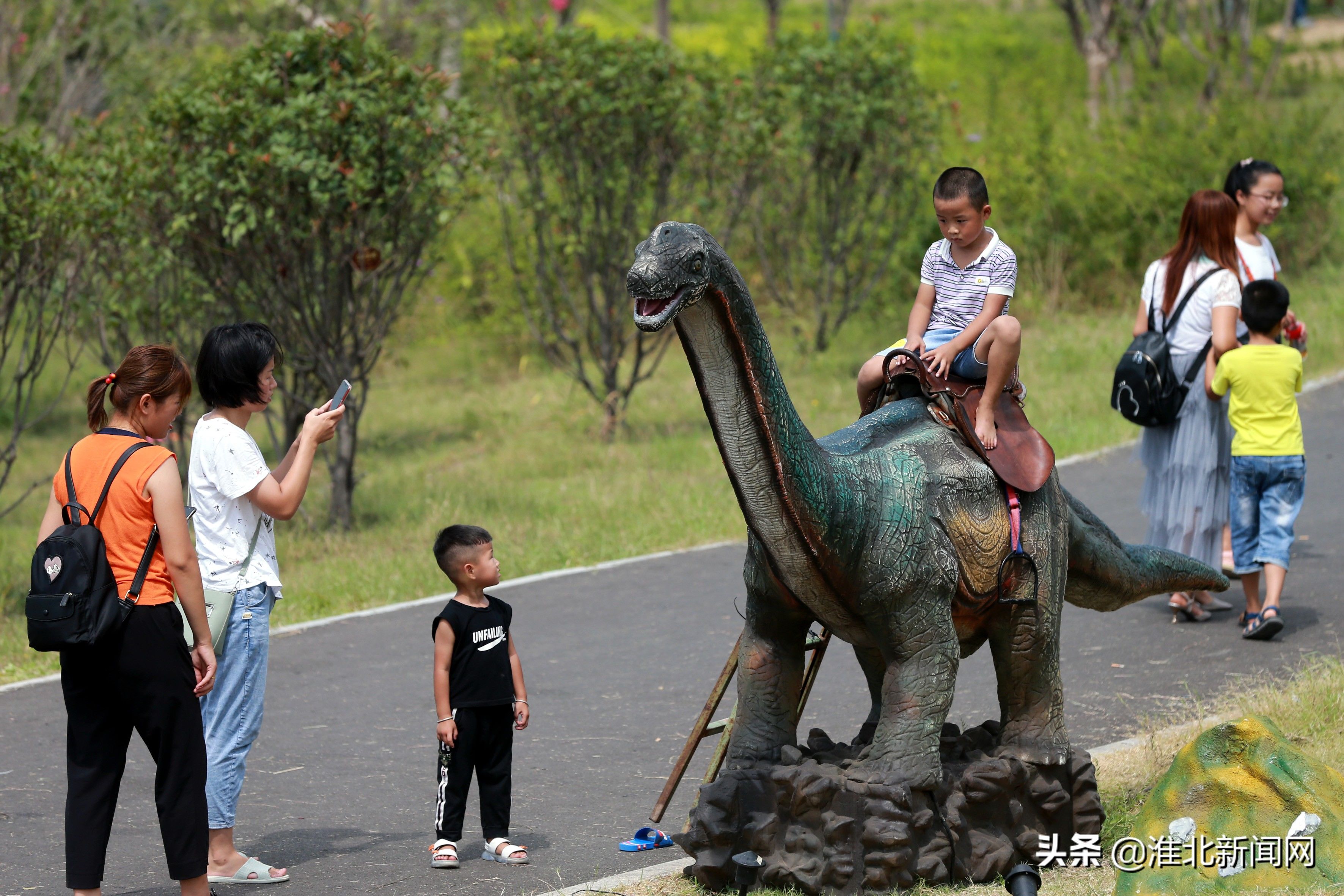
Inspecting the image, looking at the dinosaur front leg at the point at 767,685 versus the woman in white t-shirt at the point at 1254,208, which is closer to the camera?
the dinosaur front leg at the point at 767,685

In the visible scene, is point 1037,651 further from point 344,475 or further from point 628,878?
point 344,475

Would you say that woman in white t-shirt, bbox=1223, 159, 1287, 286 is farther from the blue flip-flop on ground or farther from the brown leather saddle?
the blue flip-flop on ground

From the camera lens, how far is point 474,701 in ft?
16.9

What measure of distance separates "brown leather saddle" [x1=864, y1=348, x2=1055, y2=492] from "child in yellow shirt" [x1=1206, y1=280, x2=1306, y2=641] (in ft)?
9.19

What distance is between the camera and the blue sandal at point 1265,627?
7.55m

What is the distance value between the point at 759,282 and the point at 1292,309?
22.4ft

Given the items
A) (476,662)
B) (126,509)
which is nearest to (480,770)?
(476,662)

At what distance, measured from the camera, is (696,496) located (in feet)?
36.9

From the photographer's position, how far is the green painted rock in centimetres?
421

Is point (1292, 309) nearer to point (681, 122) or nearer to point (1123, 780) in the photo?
point (681, 122)

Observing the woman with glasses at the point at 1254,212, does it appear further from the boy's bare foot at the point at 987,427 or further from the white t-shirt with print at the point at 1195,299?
the boy's bare foot at the point at 987,427

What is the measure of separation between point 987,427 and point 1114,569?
36.8 inches

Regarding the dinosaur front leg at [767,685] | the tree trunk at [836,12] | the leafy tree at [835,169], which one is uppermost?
the tree trunk at [836,12]

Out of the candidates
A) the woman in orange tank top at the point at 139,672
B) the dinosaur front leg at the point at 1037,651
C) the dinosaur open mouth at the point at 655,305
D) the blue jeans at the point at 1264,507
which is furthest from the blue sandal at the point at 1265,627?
the woman in orange tank top at the point at 139,672
